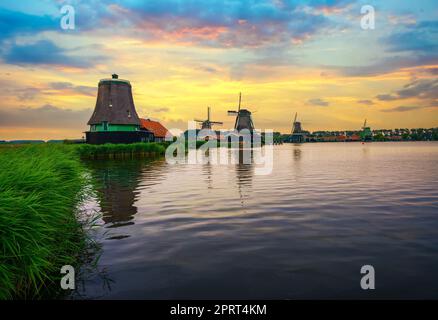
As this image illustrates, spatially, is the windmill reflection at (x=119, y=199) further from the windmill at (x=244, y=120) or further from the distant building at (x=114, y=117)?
the windmill at (x=244, y=120)

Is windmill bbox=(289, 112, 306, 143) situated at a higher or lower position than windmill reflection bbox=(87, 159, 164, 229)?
Answer: higher

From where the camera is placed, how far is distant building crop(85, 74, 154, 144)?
53.7m

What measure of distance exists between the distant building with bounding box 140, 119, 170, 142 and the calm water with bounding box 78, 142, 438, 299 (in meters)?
53.2

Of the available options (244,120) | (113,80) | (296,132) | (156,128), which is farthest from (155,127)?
(296,132)

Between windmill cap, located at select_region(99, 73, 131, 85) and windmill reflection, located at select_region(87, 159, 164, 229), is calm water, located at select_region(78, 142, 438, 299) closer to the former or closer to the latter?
windmill reflection, located at select_region(87, 159, 164, 229)

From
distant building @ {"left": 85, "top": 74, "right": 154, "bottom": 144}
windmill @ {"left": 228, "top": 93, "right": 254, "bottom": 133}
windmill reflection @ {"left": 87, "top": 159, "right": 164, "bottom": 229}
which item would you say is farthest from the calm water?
windmill @ {"left": 228, "top": 93, "right": 254, "bottom": 133}

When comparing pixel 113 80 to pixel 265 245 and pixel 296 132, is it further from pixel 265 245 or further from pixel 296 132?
pixel 296 132

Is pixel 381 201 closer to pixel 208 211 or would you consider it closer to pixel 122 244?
pixel 208 211

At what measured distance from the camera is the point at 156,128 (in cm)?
7025

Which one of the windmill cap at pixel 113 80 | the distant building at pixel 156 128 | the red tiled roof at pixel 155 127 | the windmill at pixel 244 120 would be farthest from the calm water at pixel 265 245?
the windmill at pixel 244 120

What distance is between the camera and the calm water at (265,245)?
5357 mm

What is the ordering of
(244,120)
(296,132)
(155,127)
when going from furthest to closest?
1. (296,132)
2. (244,120)
3. (155,127)

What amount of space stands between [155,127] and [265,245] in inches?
2561
